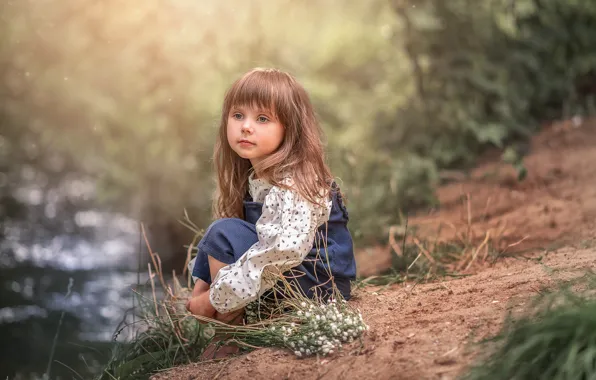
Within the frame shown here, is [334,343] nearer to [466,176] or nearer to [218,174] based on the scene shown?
[218,174]

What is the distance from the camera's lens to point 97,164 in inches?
177

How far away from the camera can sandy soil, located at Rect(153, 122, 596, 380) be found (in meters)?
1.98

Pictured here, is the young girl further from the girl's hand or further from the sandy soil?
the sandy soil

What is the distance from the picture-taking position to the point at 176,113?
4371mm

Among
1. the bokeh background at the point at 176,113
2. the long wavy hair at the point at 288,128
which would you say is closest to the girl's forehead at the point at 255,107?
the long wavy hair at the point at 288,128

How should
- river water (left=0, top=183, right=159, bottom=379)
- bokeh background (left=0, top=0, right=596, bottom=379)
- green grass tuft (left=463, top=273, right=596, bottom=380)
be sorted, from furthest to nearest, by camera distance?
bokeh background (left=0, top=0, right=596, bottom=379) < river water (left=0, top=183, right=159, bottom=379) < green grass tuft (left=463, top=273, right=596, bottom=380)

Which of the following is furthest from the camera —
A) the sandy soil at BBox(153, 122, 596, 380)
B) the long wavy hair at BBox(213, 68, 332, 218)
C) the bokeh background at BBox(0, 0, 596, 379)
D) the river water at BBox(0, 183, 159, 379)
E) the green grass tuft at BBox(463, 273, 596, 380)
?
the bokeh background at BBox(0, 0, 596, 379)

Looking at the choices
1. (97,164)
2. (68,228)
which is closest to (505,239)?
(97,164)

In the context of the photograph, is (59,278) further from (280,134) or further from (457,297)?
(457,297)

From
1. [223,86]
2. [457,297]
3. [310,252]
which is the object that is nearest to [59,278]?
[223,86]

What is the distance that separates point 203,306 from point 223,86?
2.06 metres

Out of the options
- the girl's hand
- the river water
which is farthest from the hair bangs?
the river water

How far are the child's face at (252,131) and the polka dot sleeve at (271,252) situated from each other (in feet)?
0.57

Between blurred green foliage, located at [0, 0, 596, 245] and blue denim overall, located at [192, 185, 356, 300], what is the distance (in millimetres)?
1251
